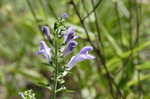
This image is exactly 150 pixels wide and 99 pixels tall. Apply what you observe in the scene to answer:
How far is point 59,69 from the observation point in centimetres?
165

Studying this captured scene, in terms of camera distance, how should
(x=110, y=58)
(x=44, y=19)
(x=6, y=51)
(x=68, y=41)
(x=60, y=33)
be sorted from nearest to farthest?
(x=60, y=33) < (x=68, y=41) < (x=44, y=19) < (x=110, y=58) < (x=6, y=51)

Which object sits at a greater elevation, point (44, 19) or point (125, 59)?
point (44, 19)

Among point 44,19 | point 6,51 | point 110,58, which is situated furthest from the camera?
point 6,51

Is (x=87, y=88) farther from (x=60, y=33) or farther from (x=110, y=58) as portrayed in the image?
(x=60, y=33)

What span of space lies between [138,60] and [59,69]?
6.31 ft

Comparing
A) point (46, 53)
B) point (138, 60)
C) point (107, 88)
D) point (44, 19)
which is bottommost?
point (107, 88)

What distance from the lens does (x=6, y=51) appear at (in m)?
4.58

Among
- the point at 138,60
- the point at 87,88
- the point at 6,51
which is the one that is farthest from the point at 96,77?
the point at 6,51

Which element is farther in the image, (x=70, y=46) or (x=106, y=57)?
(x=106, y=57)

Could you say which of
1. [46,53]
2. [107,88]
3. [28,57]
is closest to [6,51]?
[28,57]

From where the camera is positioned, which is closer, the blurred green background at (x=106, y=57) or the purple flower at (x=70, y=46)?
the purple flower at (x=70, y=46)

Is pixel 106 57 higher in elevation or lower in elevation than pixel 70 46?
lower

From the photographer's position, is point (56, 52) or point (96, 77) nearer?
point (56, 52)

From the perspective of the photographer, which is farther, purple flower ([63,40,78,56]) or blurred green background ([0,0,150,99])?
blurred green background ([0,0,150,99])
